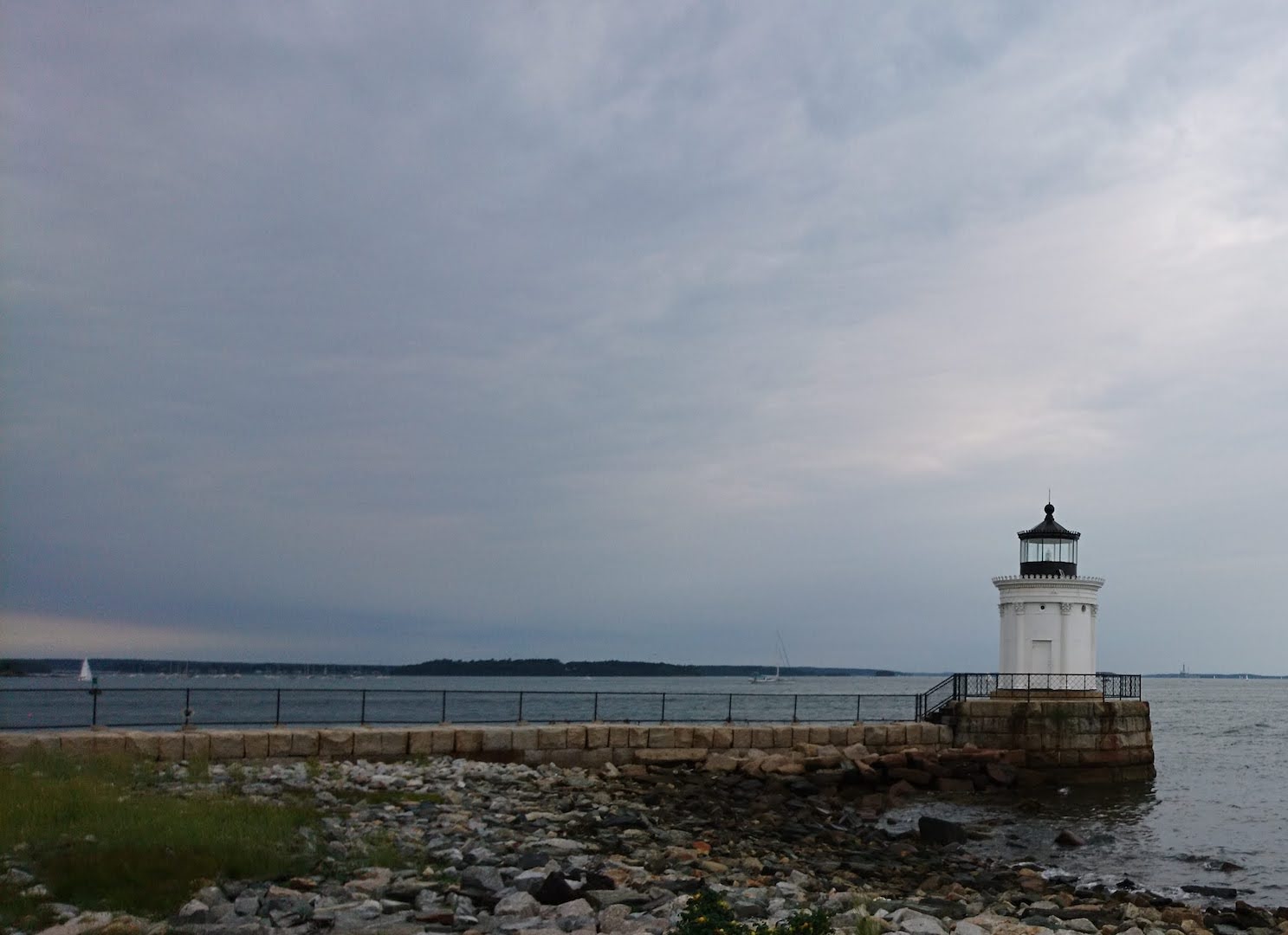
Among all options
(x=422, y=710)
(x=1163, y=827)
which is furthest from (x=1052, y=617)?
(x=422, y=710)

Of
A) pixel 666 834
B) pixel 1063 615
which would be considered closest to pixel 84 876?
pixel 666 834

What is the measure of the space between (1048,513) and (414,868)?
2508 centimetres

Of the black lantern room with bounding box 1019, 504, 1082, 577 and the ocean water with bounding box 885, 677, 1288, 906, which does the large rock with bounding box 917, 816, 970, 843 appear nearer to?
the ocean water with bounding box 885, 677, 1288, 906

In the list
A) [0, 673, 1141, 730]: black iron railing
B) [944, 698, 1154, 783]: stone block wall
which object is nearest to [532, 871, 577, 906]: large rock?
[0, 673, 1141, 730]: black iron railing

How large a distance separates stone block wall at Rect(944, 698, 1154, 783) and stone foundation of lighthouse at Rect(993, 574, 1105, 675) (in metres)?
1.17

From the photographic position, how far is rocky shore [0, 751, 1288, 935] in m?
10.2

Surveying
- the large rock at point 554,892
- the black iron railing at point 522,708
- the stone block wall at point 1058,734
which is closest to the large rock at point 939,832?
the black iron railing at point 522,708

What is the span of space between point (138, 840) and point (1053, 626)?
25.2m

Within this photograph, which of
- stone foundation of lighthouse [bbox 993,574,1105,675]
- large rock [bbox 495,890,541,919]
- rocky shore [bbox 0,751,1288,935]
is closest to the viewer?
rocky shore [bbox 0,751,1288,935]

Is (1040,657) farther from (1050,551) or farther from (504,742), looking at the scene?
(504,742)

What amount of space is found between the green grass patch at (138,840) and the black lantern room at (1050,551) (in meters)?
22.4

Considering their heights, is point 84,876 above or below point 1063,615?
below

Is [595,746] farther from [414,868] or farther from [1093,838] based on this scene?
[414,868]

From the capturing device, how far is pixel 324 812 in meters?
15.2
